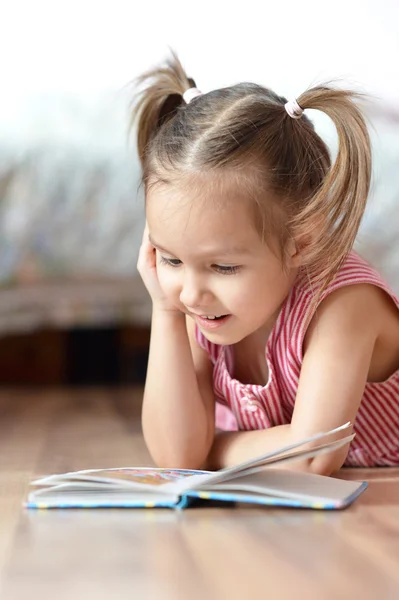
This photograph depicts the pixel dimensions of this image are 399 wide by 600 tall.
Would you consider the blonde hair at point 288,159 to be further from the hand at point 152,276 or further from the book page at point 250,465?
the book page at point 250,465

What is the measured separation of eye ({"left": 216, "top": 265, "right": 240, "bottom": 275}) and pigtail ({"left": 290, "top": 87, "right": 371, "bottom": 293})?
0.08 m

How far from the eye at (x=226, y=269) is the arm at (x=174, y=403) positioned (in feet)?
0.54

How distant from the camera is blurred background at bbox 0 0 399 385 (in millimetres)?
1632

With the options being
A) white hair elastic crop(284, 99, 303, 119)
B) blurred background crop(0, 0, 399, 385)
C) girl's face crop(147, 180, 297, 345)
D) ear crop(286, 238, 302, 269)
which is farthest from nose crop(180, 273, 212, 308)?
blurred background crop(0, 0, 399, 385)

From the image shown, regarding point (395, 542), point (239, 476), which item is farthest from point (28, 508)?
point (395, 542)

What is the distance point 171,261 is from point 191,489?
289mm

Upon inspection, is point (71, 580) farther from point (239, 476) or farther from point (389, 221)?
point (389, 221)

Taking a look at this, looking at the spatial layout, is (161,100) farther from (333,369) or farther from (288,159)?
(333,369)

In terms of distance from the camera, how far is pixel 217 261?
39.0 inches

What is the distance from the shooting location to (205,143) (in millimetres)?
1013

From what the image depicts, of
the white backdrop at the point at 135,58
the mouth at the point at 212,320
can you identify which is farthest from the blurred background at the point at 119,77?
the mouth at the point at 212,320

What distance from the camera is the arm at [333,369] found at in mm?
1032

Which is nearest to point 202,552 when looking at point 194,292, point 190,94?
point 194,292

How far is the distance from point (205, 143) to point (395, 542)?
475 millimetres
